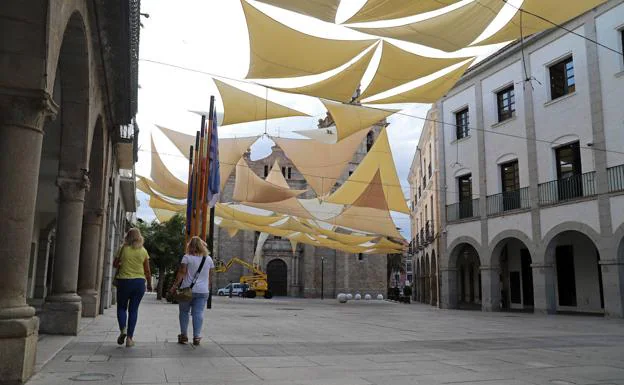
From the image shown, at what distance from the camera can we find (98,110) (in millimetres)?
9867

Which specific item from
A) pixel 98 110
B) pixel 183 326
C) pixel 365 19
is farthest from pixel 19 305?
pixel 365 19

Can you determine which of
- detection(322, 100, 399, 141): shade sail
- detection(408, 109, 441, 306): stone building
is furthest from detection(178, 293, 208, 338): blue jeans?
detection(408, 109, 441, 306): stone building

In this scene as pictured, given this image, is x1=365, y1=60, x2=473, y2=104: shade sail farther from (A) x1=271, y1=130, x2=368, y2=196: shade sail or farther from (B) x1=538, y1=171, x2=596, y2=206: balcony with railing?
(A) x1=271, y1=130, x2=368, y2=196: shade sail

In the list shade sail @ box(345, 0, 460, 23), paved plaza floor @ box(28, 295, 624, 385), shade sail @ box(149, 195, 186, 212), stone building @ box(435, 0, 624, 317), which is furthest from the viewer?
shade sail @ box(149, 195, 186, 212)

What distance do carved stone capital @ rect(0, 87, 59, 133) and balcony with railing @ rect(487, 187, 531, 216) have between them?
1946 centimetres

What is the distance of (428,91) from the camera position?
13992 millimetres

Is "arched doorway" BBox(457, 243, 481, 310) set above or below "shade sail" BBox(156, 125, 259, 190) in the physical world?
below

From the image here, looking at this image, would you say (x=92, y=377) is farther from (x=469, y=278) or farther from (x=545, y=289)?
(x=469, y=278)

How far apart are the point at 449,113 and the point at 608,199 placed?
995 centimetres

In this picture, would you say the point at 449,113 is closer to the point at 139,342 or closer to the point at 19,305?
the point at 139,342

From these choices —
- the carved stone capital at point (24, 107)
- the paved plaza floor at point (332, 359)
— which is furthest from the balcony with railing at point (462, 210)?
the carved stone capital at point (24, 107)

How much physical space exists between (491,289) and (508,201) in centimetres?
381

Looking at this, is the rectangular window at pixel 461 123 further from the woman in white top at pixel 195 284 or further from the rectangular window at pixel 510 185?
the woman in white top at pixel 195 284

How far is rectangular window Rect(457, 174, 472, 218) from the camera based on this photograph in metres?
24.6
